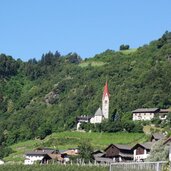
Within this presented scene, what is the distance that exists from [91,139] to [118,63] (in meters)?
69.5

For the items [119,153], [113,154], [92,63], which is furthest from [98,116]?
[92,63]

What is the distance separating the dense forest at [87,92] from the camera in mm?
133125

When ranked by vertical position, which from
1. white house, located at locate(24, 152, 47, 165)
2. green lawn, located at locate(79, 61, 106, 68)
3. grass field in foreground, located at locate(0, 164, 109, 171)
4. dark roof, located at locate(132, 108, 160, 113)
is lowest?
grass field in foreground, located at locate(0, 164, 109, 171)

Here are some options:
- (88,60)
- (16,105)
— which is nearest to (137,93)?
(16,105)

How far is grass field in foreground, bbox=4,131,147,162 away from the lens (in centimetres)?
10000

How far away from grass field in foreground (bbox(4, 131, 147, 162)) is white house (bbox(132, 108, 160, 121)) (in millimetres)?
10624

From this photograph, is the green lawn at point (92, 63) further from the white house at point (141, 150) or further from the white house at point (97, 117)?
the white house at point (141, 150)

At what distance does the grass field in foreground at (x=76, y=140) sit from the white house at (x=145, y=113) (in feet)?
34.9

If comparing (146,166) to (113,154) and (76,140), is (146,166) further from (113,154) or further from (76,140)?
(76,140)

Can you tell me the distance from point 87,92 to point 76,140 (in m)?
47.9

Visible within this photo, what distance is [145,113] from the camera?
119m

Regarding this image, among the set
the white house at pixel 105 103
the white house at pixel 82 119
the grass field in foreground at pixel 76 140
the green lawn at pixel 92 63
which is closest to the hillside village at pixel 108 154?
the grass field in foreground at pixel 76 140

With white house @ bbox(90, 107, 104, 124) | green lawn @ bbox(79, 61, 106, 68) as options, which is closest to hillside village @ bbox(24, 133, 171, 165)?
white house @ bbox(90, 107, 104, 124)

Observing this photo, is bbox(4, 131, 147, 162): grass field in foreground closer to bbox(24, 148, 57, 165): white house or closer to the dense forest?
bbox(24, 148, 57, 165): white house
